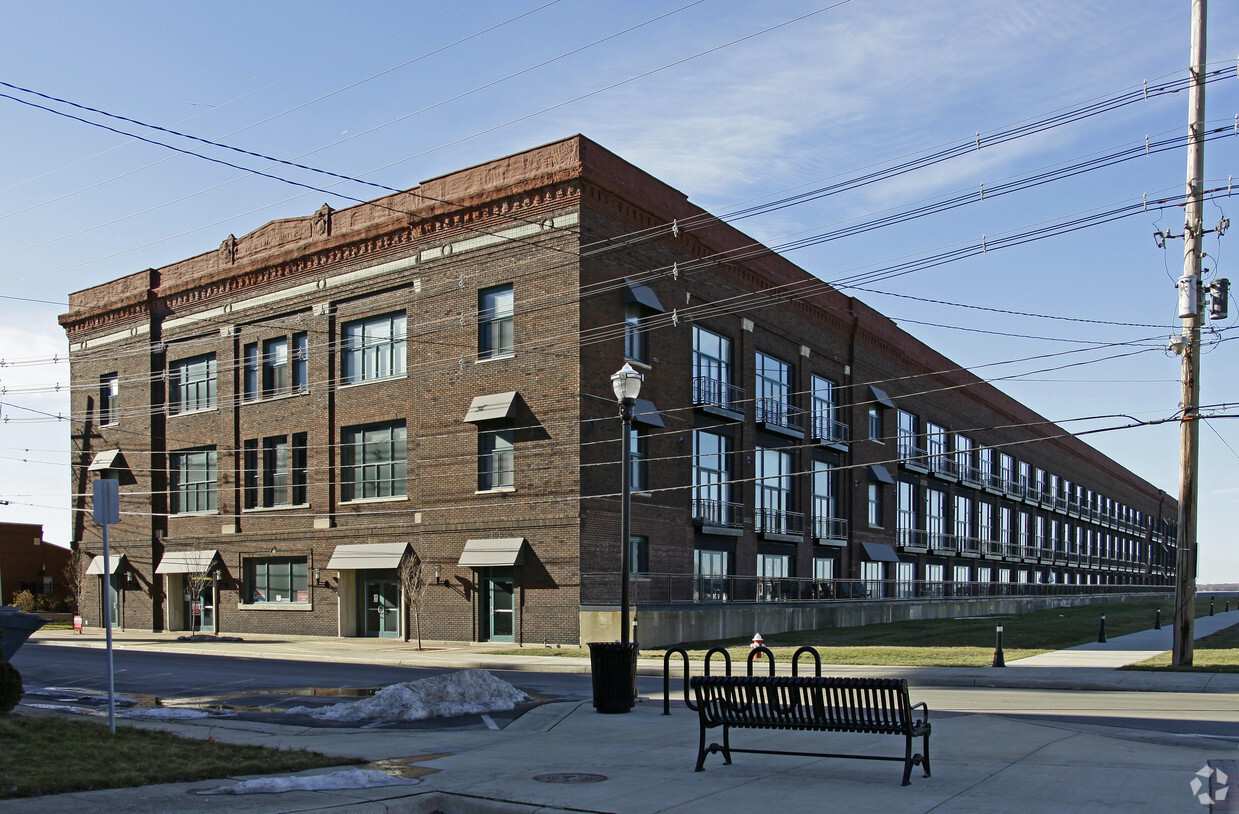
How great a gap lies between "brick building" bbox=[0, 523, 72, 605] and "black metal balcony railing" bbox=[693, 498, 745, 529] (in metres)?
40.2

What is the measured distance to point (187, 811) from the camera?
8.09 meters

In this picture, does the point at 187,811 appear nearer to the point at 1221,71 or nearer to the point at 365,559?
the point at 1221,71

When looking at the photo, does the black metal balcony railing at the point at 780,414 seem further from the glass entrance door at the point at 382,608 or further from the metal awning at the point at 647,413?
the glass entrance door at the point at 382,608

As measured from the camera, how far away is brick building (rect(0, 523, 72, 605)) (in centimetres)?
5972

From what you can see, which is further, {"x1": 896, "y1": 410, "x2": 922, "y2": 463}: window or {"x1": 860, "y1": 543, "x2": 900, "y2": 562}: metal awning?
{"x1": 896, "y1": 410, "x2": 922, "y2": 463}: window

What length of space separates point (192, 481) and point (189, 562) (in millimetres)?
3313

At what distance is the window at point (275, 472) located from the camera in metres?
38.7

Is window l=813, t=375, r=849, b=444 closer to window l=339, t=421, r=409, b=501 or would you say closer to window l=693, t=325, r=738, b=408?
window l=693, t=325, r=738, b=408

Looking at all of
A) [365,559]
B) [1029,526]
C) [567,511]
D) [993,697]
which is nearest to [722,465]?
[567,511]

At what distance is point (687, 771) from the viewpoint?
32.0 feet

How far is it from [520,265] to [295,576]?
15070 millimetres

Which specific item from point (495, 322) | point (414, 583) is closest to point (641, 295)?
point (495, 322)

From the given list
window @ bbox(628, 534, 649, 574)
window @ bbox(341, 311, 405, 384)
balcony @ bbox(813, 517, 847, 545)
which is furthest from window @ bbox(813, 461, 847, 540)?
window @ bbox(341, 311, 405, 384)

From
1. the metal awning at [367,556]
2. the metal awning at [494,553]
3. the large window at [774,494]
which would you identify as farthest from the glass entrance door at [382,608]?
the large window at [774,494]
